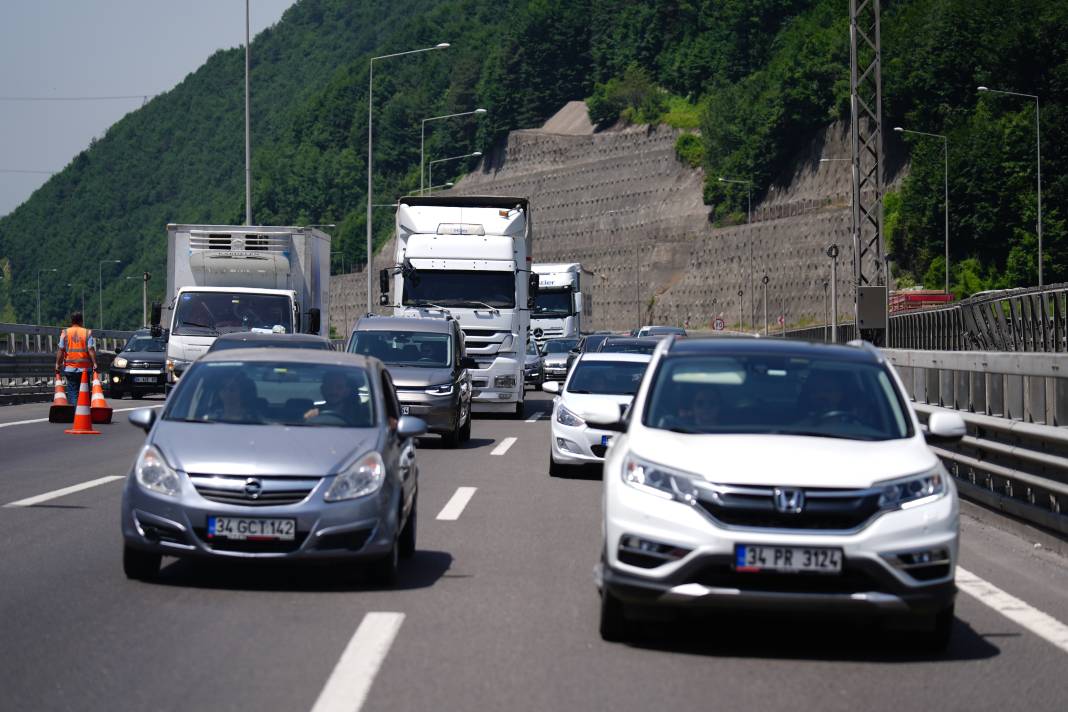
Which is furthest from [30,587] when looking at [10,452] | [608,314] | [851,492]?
[608,314]

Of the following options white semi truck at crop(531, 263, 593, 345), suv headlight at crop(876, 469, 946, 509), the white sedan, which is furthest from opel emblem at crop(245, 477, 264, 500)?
white semi truck at crop(531, 263, 593, 345)

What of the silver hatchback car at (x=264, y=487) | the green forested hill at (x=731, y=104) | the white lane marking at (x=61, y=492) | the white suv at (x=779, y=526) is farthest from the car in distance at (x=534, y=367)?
the green forested hill at (x=731, y=104)

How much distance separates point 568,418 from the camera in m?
17.2

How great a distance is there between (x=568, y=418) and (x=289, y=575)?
7.84 m

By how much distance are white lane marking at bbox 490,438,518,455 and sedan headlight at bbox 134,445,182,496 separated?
11.6 meters

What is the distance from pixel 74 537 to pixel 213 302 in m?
16.4

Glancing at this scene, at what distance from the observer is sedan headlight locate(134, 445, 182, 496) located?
876 cm

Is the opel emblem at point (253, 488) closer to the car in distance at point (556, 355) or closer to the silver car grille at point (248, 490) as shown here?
the silver car grille at point (248, 490)

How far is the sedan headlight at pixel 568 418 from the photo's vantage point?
672 inches

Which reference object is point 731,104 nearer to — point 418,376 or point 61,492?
point 418,376

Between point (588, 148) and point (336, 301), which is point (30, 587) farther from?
point (336, 301)

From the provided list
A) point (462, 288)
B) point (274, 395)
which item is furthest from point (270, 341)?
point (274, 395)

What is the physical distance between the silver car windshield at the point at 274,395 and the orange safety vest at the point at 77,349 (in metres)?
16.8

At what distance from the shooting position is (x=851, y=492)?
23.7 feet
